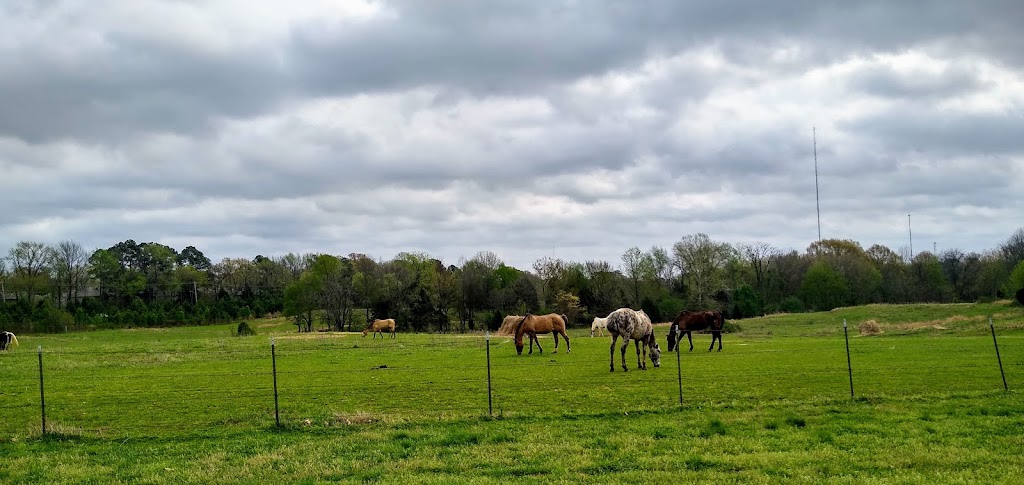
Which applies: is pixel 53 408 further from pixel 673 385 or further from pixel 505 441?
pixel 673 385

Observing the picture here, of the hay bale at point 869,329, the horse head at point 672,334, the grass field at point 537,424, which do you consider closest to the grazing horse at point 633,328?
the grass field at point 537,424

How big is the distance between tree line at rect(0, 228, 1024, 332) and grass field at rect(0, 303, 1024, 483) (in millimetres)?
58925

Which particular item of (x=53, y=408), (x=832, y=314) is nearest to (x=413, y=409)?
(x=53, y=408)

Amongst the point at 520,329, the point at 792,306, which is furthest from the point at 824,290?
the point at 520,329

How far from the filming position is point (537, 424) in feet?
37.8

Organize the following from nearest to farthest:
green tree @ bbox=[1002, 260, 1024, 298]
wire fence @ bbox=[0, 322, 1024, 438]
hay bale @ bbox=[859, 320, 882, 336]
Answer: wire fence @ bbox=[0, 322, 1024, 438] < hay bale @ bbox=[859, 320, 882, 336] < green tree @ bbox=[1002, 260, 1024, 298]

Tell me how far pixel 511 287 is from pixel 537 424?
85171mm

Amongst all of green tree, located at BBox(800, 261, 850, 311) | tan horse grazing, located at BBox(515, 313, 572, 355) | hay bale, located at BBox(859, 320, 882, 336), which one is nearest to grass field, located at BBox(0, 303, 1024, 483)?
tan horse grazing, located at BBox(515, 313, 572, 355)

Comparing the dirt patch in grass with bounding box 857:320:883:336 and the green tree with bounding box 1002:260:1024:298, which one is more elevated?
the green tree with bounding box 1002:260:1024:298

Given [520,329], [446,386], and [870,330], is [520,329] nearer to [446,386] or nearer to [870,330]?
[446,386]

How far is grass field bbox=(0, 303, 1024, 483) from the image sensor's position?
27.9 feet

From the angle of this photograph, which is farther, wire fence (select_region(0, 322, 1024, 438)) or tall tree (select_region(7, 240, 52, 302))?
tall tree (select_region(7, 240, 52, 302))

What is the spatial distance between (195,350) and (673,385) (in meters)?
29.6

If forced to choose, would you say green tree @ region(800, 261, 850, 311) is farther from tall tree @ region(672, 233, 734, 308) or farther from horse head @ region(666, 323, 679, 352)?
horse head @ region(666, 323, 679, 352)
